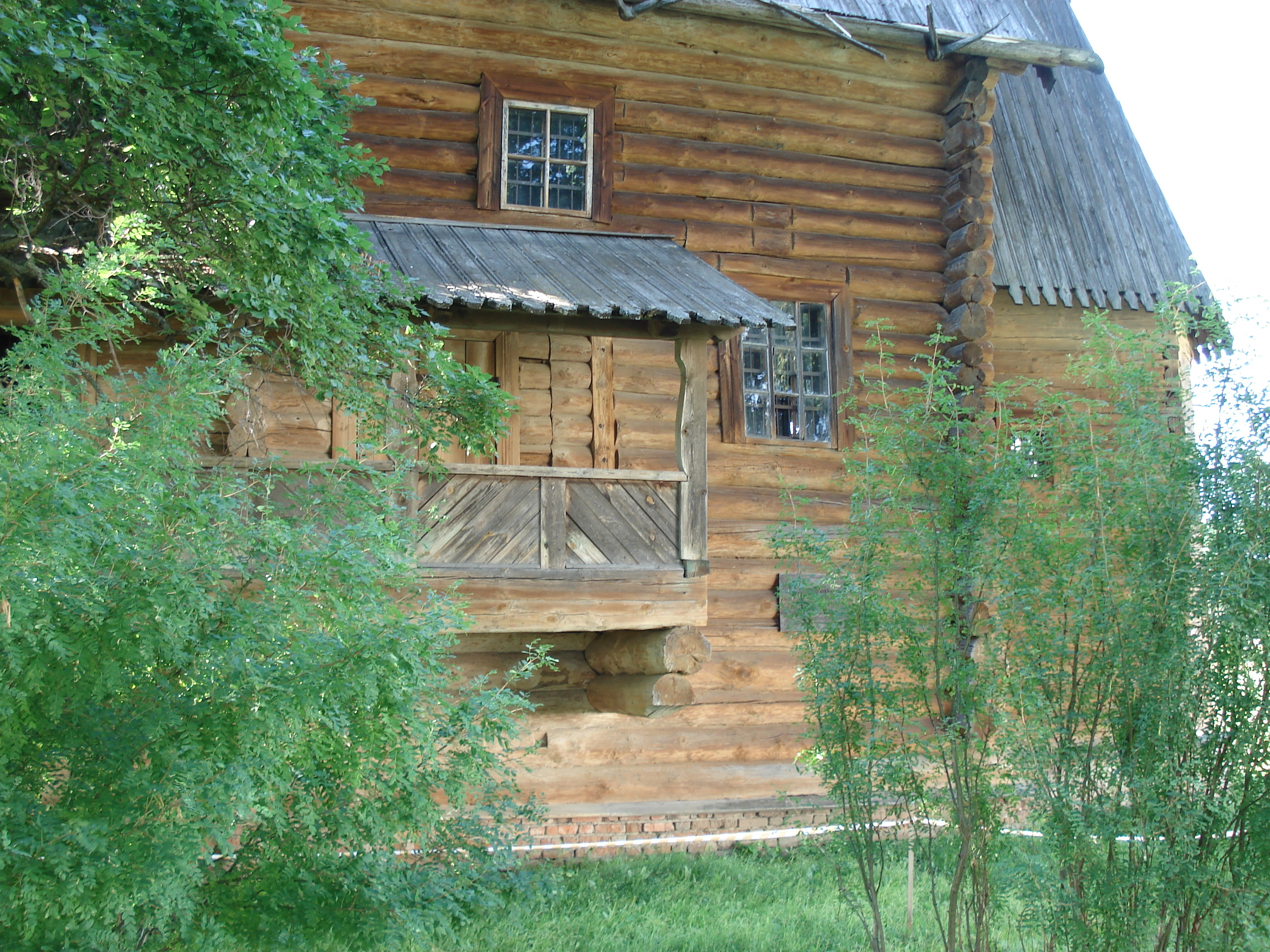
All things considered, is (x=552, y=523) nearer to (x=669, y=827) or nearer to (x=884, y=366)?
(x=669, y=827)

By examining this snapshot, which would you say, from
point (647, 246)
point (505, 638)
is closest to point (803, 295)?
point (647, 246)

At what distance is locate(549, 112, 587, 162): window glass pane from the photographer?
10.3m

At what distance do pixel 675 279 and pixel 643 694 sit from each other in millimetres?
3139

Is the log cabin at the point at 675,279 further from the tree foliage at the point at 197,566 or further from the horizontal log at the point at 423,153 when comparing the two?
the tree foliage at the point at 197,566

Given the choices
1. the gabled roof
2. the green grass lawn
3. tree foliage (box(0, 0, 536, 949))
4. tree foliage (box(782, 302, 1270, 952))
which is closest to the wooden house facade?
the green grass lawn

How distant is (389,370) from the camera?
6793mm

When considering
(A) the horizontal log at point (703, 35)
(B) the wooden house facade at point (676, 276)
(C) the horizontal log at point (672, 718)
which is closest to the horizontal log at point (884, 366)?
(B) the wooden house facade at point (676, 276)

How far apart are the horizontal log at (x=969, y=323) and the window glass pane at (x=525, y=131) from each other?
413cm

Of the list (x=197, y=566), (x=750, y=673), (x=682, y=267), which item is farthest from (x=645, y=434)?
(x=197, y=566)

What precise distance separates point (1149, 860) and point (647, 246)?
21.0 ft

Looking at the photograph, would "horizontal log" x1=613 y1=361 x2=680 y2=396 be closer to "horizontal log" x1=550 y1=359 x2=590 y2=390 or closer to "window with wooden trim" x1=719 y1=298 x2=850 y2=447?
"horizontal log" x1=550 y1=359 x2=590 y2=390

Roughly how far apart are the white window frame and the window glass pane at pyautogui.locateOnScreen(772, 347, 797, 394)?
7.21 ft

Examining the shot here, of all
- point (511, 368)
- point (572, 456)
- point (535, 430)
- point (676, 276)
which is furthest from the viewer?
point (572, 456)

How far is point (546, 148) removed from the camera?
10234mm
